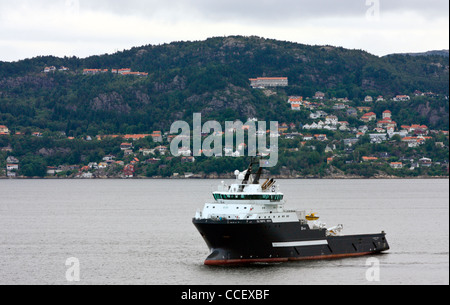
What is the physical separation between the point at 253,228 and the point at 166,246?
55.8 ft

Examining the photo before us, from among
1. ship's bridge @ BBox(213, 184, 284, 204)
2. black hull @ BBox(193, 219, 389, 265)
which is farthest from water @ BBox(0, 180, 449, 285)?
ship's bridge @ BBox(213, 184, 284, 204)

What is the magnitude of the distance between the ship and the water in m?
1.15

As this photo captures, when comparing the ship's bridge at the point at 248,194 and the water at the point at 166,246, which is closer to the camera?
the water at the point at 166,246

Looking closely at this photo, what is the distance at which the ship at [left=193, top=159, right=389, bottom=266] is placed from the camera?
57.6 m

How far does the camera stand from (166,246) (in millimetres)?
72625

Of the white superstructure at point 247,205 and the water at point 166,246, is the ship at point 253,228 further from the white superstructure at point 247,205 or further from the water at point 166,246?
the water at point 166,246

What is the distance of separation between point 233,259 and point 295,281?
5.94m

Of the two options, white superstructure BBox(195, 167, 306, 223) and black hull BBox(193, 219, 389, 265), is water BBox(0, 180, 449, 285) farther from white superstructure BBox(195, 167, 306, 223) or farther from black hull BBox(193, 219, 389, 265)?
white superstructure BBox(195, 167, 306, 223)

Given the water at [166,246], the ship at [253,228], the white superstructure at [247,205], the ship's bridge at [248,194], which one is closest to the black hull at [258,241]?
the ship at [253,228]

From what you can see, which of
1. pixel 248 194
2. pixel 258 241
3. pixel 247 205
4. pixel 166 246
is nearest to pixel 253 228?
pixel 258 241

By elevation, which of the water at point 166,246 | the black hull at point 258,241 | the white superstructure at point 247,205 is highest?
the white superstructure at point 247,205

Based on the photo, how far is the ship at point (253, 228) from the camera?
57.6 m
